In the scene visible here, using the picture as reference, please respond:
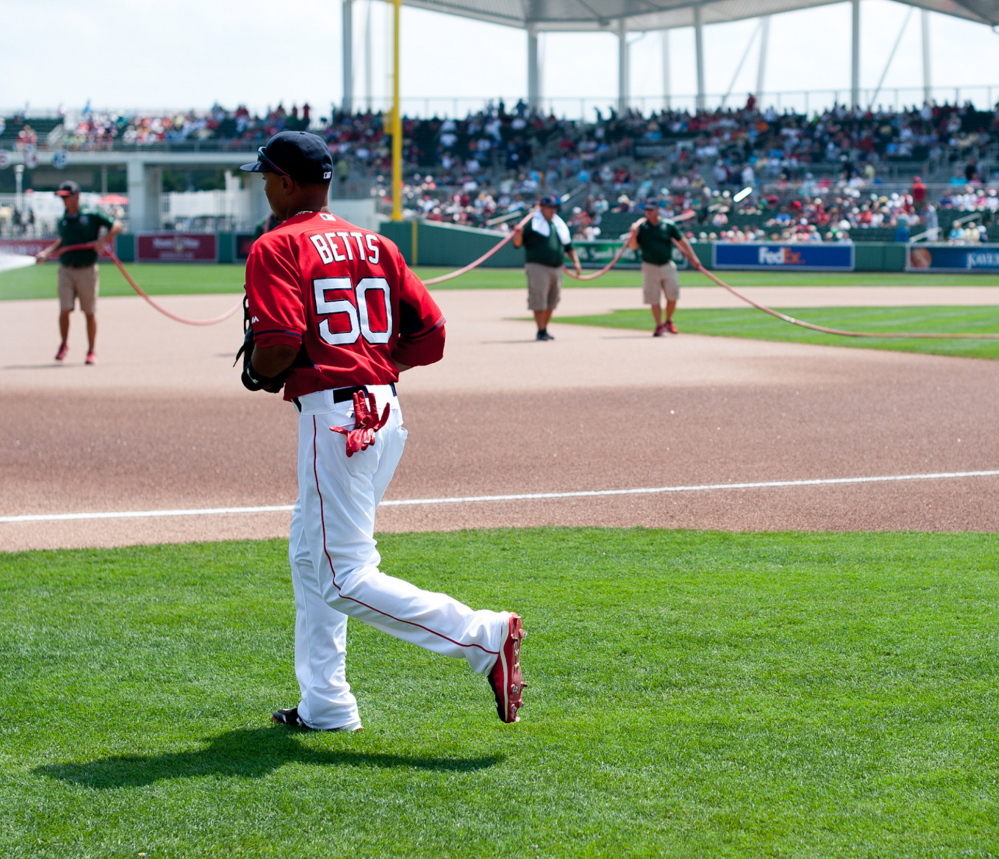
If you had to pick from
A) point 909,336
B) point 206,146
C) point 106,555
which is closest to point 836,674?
point 106,555

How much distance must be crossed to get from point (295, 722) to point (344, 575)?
577 millimetres

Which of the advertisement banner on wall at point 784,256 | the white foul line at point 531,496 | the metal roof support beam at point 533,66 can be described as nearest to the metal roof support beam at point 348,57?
the metal roof support beam at point 533,66

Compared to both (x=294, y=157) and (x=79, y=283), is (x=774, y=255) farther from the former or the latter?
(x=294, y=157)

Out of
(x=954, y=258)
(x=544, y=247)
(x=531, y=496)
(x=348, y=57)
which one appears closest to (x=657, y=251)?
(x=544, y=247)

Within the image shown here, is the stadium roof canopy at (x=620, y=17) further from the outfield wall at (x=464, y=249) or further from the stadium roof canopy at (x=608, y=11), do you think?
the outfield wall at (x=464, y=249)

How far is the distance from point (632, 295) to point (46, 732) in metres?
25.3

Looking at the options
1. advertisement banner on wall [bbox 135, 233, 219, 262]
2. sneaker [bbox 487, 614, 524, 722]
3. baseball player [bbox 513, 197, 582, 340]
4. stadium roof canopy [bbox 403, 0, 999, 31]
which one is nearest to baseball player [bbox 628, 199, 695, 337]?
baseball player [bbox 513, 197, 582, 340]

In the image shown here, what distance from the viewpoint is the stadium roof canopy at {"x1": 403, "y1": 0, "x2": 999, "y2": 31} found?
50594 mm

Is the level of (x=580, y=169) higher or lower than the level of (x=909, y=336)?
higher

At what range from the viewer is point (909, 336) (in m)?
16.4

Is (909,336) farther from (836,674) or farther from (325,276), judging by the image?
(325,276)

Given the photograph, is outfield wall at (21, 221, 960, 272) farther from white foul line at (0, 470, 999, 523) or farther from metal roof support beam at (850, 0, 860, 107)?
white foul line at (0, 470, 999, 523)

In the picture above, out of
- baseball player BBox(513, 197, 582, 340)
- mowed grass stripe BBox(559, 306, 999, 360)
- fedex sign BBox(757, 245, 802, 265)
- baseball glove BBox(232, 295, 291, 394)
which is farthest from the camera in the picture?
fedex sign BBox(757, 245, 802, 265)

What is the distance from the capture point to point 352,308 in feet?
12.4
